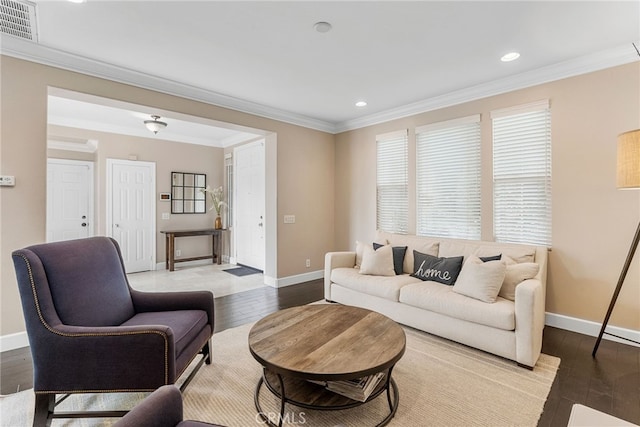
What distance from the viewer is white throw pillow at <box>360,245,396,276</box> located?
3551mm

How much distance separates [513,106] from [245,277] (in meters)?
4.81

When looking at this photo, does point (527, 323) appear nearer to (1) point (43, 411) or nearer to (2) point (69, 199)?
(1) point (43, 411)

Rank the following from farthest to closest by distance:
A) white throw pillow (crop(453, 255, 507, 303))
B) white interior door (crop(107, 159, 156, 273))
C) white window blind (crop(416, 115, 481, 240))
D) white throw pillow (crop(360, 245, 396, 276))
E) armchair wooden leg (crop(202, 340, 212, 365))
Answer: white interior door (crop(107, 159, 156, 273)), white window blind (crop(416, 115, 481, 240)), white throw pillow (crop(360, 245, 396, 276)), white throw pillow (crop(453, 255, 507, 303)), armchair wooden leg (crop(202, 340, 212, 365))

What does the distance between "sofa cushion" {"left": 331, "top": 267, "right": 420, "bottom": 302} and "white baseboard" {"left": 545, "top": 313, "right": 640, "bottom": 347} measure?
4.88ft

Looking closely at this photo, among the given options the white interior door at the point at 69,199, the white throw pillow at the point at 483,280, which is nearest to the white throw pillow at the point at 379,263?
the white throw pillow at the point at 483,280

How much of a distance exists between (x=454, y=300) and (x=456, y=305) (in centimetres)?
5

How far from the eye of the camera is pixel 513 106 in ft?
11.2

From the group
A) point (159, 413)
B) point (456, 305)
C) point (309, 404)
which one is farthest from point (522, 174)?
point (159, 413)

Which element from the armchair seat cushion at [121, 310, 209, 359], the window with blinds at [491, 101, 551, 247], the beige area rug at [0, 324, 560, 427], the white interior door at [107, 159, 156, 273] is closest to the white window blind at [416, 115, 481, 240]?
the window with blinds at [491, 101, 551, 247]

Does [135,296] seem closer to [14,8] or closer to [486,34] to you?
[14,8]

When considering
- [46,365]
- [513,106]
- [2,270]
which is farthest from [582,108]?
[2,270]

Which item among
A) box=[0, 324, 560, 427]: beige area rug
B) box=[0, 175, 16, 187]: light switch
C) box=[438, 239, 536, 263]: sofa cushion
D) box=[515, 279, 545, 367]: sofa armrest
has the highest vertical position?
box=[0, 175, 16, 187]: light switch

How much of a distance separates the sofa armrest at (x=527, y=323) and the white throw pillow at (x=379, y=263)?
1.42 metres

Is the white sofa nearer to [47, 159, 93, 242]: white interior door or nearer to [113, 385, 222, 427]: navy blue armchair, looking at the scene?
[113, 385, 222, 427]: navy blue armchair
